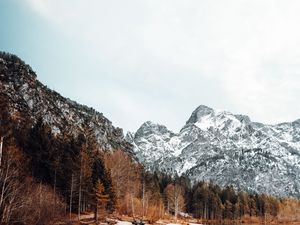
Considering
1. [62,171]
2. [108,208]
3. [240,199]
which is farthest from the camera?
[240,199]

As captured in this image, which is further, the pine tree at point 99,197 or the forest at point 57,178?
the pine tree at point 99,197

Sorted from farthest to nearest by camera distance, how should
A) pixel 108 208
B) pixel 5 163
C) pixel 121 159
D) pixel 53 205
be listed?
pixel 121 159 → pixel 108 208 → pixel 53 205 → pixel 5 163

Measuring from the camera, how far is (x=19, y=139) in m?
65.4

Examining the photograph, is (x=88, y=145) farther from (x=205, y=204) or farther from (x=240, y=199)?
(x=240, y=199)

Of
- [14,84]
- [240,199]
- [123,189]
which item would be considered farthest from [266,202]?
[14,84]

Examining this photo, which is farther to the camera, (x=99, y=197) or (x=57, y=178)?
(x=57, y=178)

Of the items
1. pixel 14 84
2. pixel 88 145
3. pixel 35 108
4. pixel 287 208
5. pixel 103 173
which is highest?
pixel 14 84

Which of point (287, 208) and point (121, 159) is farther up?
point (121, 159)

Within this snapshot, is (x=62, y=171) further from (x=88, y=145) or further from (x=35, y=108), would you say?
(x=35, y=108)

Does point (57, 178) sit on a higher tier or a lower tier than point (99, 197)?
higher

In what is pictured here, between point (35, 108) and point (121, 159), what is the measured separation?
340 ft

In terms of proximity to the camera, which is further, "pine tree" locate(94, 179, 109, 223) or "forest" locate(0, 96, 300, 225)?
"pine tree" locate(94, 179, 109, 223)

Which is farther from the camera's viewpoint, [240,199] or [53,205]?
[240,199]

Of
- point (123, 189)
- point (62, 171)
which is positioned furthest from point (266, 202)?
point (62, 171)
